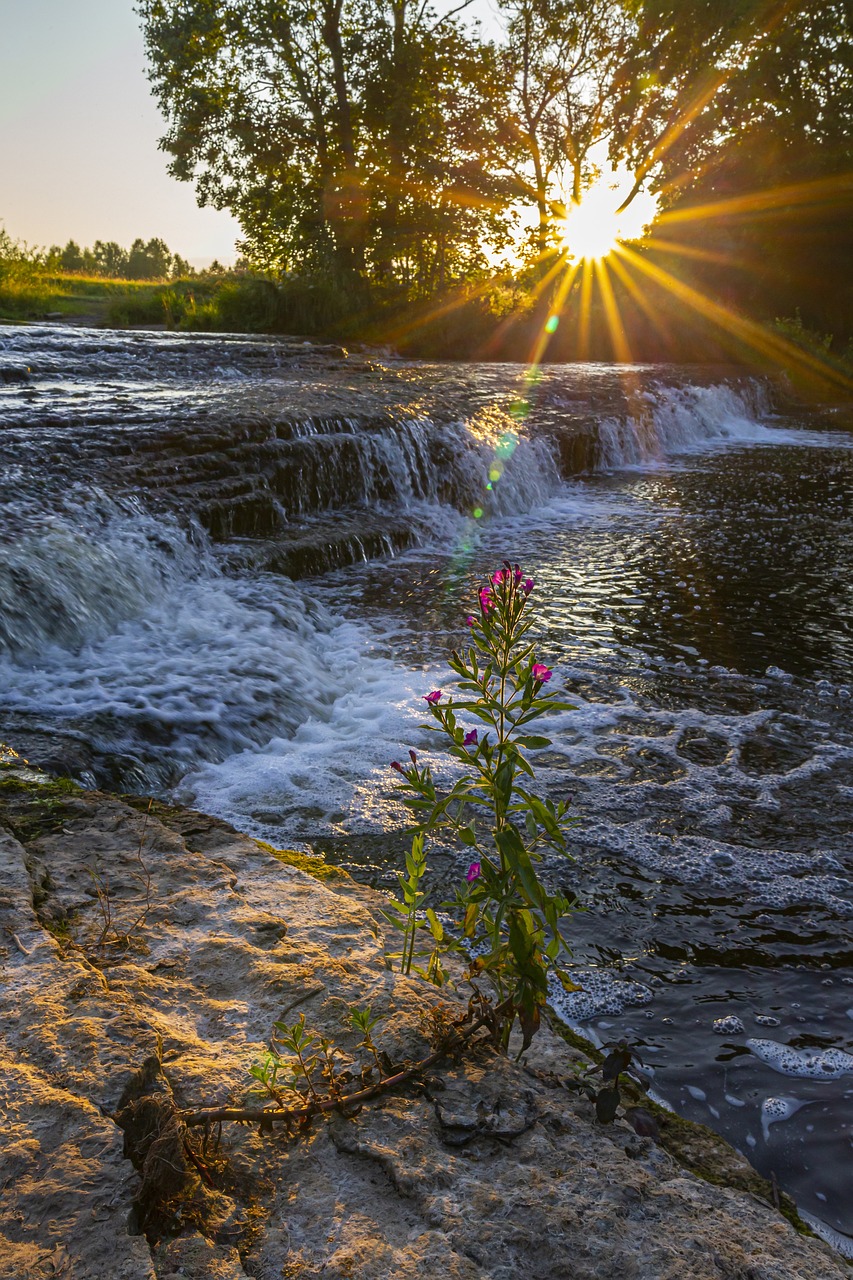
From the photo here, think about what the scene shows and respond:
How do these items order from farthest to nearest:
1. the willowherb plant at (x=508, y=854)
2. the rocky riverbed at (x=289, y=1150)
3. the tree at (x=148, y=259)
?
the tree at (x=148, y=259) → the willowherb plant at (x=508, y=854) → the rocky riverbed at (x=289, y=1150)

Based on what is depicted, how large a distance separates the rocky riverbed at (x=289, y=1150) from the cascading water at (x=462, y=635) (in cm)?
64

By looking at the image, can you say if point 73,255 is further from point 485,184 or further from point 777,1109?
point 777,1109

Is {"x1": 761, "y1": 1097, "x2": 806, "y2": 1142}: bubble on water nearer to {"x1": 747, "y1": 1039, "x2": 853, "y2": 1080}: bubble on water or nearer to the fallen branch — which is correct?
{"x1": 747, "y1": 1039, "x2": 853, "y2": 1080}: bubble on water

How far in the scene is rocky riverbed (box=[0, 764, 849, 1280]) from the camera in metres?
1.48

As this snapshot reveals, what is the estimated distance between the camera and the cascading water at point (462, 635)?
9.57 feet

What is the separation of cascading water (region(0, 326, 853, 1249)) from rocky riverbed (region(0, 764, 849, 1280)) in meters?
0.64

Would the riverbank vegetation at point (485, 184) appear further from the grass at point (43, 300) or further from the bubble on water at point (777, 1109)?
the bubble on water at point (777, 1109)

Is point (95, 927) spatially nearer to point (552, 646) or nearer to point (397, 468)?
point (552, 646)

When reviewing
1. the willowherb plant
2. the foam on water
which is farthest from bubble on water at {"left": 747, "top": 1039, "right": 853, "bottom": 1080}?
the foam on water

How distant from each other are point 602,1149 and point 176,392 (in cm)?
1032

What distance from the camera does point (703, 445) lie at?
52.5ft

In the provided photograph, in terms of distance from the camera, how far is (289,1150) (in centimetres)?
171

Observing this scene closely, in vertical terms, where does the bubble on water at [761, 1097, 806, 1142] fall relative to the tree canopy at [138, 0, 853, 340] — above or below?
below

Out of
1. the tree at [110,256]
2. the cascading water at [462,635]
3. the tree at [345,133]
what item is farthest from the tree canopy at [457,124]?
the tree at [110,256]
